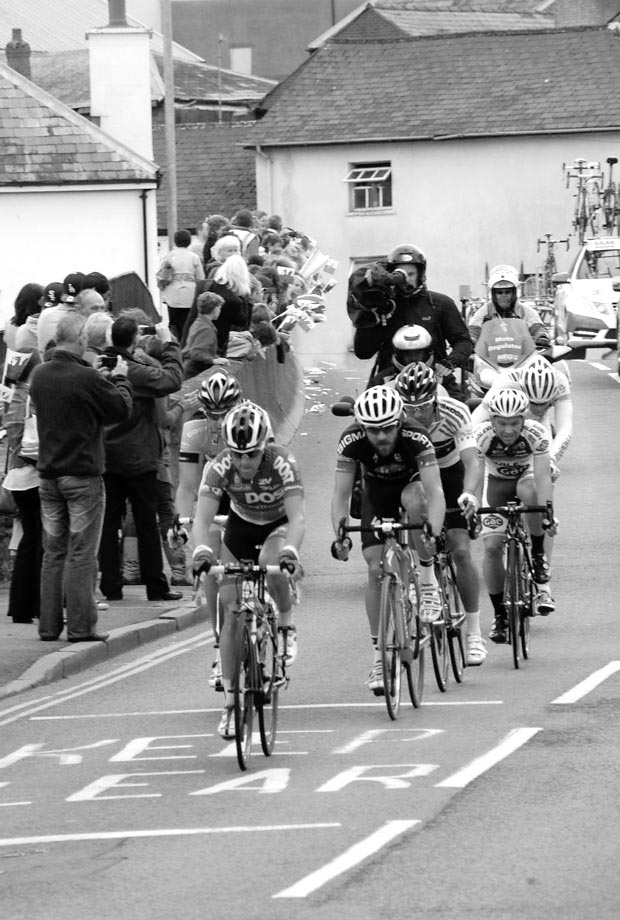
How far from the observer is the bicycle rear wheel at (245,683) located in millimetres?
9656

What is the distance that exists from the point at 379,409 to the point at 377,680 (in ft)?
4.89

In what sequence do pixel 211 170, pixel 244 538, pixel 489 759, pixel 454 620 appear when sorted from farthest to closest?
pixel 211 170
pixel 454 620
pixel 244 538
pixel 489 759

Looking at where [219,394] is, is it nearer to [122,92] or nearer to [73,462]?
[73,462]

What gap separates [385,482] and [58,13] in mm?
71076

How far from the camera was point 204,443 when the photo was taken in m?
12.7

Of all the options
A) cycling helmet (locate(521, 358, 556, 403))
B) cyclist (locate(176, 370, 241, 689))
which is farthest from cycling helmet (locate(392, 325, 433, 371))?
cyclist (locate(176, 370, 241, 689))

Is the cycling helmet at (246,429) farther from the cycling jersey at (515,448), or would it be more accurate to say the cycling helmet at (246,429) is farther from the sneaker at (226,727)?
the cycling jersey at (515,448)

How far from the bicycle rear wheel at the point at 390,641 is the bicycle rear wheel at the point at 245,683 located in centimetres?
101

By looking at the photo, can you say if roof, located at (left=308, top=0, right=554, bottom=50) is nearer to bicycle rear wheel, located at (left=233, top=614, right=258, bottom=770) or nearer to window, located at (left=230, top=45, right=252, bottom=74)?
window, located at (left=230, top=45, right=252, bottom=74)

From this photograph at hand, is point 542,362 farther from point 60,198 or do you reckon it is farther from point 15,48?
point 15,48

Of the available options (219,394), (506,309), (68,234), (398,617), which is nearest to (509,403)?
(219,394)

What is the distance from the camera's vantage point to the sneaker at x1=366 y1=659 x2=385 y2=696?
10945 millimetres

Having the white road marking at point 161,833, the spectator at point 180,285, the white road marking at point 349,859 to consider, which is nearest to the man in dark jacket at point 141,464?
the white road marking at point 161,833

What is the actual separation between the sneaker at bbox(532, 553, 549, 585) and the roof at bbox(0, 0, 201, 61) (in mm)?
63050
